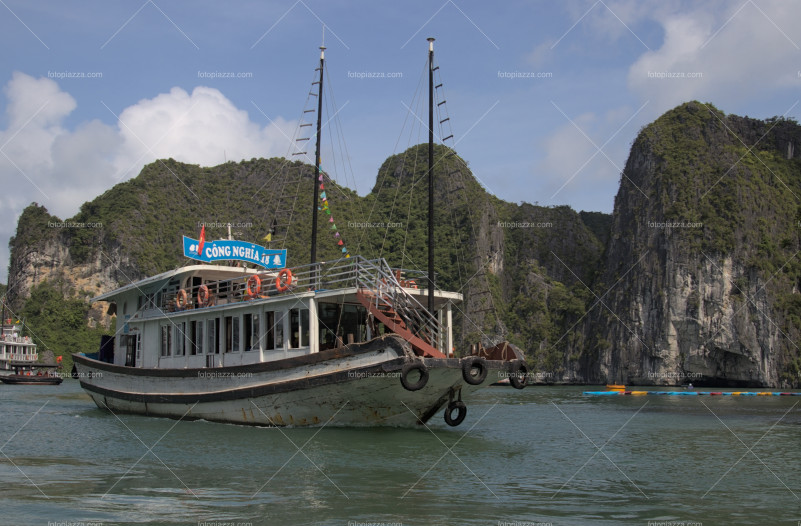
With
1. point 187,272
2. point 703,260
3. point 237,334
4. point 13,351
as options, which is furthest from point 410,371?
point 703,260

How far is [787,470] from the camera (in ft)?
43.8

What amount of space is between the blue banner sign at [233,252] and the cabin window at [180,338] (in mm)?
2027

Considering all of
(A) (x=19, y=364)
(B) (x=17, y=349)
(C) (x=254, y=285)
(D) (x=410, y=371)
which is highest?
(C) (x=254, y=285)

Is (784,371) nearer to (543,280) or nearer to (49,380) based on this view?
(543,280)

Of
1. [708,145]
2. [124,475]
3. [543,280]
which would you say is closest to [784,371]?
[708,145]

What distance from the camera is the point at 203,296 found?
2008cm

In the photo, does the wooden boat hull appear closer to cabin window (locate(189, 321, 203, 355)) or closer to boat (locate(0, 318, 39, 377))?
cabin window (locate(189, 321, 203, 355))

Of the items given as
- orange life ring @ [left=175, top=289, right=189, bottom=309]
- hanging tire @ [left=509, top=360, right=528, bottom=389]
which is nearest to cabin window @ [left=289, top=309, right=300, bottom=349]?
orange life ring @ [left=175, top=289, right=189, bottom=309]

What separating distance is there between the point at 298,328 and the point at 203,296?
4.01 metres

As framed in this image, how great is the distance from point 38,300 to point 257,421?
89867 mm

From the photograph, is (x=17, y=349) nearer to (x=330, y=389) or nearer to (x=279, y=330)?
(x=279, y=330)

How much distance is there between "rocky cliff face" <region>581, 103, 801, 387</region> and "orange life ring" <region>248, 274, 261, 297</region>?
64.6m

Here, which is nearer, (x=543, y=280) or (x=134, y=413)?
(x=134, y=413)

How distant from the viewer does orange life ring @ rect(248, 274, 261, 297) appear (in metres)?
18.4
